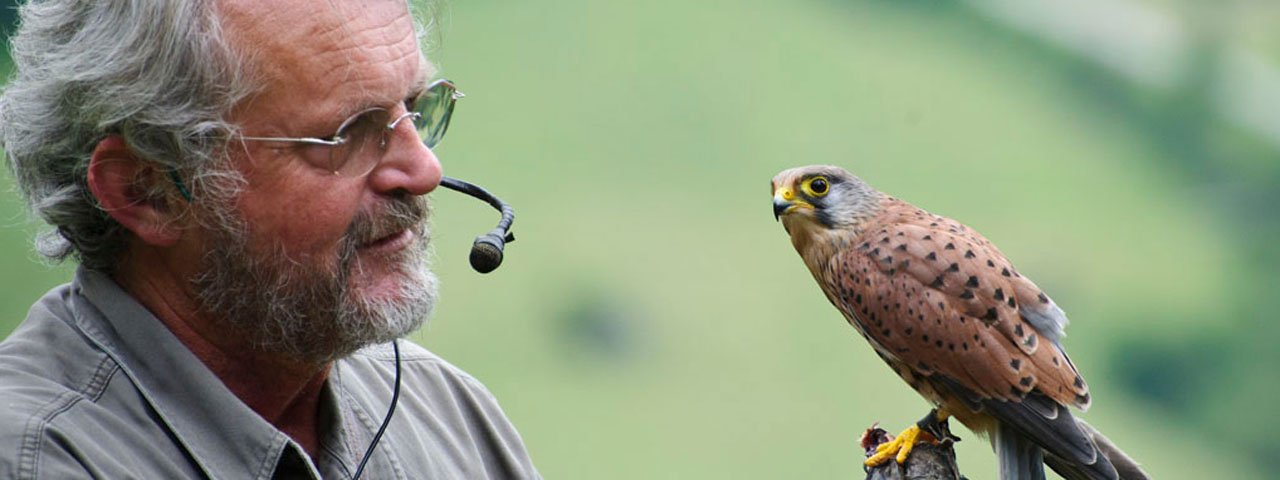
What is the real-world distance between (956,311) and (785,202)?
31cm

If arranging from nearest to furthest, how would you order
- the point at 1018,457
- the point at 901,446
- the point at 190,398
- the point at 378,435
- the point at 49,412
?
the point at 49,412, the point at 190,398, the point at 378,435, the point at 901,446, the point at 1018,457

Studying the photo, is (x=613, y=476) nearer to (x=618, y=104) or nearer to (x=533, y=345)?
(x=533, y=345)

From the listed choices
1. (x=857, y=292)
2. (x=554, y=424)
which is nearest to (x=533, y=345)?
(x=554, y=424)

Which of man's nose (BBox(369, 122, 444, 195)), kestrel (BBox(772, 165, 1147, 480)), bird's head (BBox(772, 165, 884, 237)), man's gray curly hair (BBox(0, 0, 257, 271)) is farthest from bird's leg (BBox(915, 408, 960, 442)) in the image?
man's gray curly hair (BBox(0, 0, 257, 271))

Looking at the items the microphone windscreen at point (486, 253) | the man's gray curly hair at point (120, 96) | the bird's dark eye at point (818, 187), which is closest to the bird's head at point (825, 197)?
the bird's dark eye at point (818, 187)

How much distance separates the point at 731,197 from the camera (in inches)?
102

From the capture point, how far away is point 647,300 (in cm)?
258

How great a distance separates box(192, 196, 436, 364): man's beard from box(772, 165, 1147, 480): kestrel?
66cm

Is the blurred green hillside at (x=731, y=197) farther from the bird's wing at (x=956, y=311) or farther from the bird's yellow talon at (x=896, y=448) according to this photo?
the bird's yellow talon at (x=896, y=448)

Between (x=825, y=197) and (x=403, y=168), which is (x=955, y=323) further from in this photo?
Answer: (x=403, y=168)

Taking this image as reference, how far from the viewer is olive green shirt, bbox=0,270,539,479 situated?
1209mm

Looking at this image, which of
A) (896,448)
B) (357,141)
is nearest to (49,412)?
(357,141)

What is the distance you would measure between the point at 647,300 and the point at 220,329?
122cm

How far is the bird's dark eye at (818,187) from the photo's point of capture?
191cm
